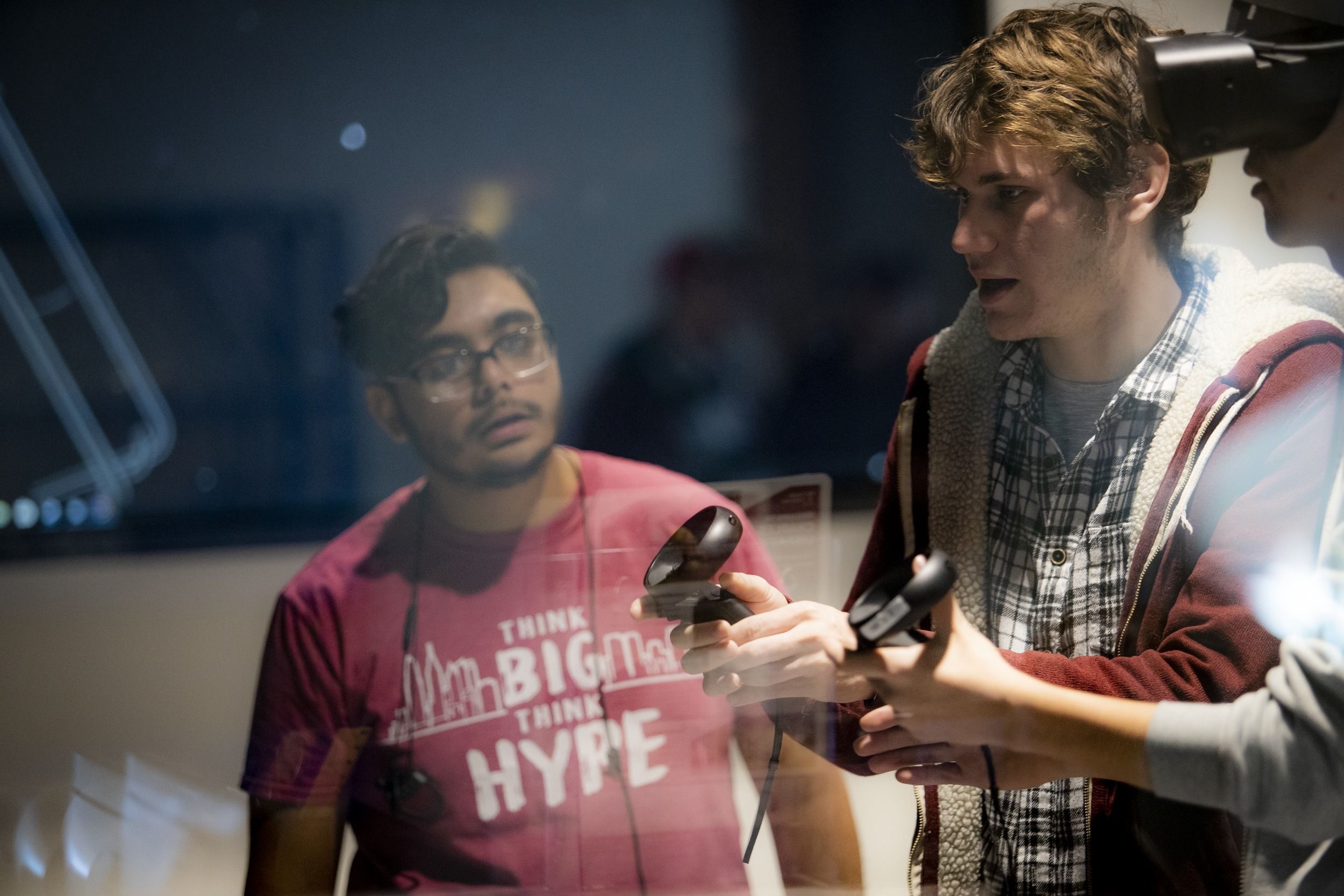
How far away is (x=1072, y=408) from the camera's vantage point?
1.09m

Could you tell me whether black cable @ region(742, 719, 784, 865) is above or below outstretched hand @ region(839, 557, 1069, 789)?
below

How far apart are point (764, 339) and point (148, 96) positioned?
2.67 ft

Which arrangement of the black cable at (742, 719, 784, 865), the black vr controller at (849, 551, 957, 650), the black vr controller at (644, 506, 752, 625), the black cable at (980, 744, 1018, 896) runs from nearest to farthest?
the black vr controller at (849, 551, 957, 650) < the black vr controller at (644, 506, 752, 625) < the black cable at (980, 744, 1018, 896) < the black cable at (742, 719, 784, 865)

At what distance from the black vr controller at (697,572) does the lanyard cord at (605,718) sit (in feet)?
0.55

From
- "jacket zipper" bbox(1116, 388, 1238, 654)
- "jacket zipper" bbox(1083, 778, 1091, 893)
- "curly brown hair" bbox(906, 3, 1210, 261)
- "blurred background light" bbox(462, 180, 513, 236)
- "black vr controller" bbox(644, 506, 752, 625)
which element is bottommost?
"jacket zipper" bbox(1083, 778, 1091, 893)

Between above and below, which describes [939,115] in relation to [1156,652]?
above

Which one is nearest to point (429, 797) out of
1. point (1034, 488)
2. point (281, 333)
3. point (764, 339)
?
point (281, 333)

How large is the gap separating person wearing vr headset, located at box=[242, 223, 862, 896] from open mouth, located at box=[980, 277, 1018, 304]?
407 millimetres

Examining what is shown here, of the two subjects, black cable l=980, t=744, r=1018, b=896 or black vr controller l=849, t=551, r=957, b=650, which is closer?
black vr controller l=849, t=551, r=957, b=650

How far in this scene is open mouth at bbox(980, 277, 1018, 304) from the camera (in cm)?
106

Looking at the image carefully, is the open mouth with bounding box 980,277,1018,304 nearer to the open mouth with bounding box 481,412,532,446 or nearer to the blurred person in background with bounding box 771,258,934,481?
the blurred person in background with bounding box 771,258,934,481

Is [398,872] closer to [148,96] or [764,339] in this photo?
[764,339]

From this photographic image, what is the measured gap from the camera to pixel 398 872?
1262 millimetres

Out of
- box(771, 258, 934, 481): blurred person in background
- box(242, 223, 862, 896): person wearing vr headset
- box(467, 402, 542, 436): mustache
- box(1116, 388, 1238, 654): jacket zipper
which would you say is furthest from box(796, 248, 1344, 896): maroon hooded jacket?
box(467, 402, 542, 436): mustache
